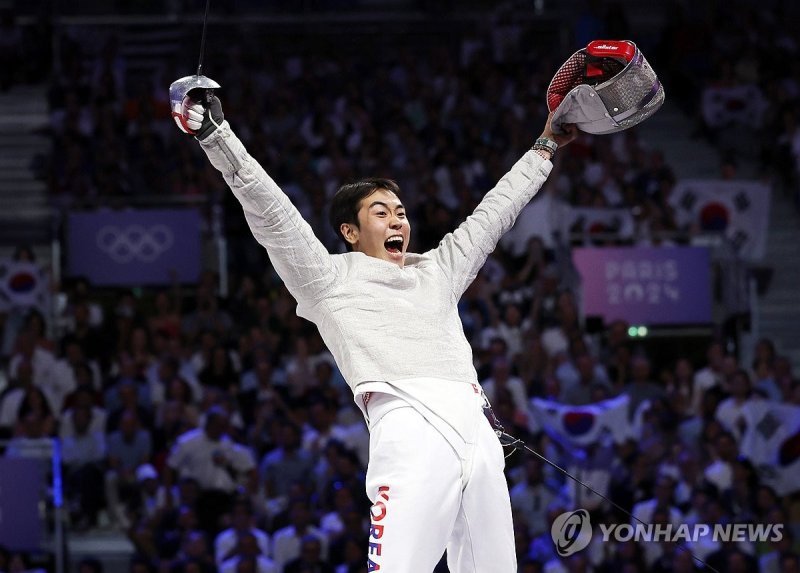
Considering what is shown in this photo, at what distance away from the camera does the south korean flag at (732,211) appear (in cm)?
1126

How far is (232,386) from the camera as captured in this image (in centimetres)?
952

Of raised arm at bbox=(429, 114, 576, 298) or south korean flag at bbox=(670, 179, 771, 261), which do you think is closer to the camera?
raised arm at bbox=(429, 114, 576, 298)

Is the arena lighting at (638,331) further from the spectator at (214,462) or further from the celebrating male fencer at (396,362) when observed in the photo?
the celebrating male fencer at (396,362)

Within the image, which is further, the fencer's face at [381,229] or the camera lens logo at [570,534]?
the camera lens logo at [570,534]

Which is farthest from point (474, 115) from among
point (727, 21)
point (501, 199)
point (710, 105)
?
point (501, 199)

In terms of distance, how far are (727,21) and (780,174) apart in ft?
6.83

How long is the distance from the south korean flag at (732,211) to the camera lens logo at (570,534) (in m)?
7.26

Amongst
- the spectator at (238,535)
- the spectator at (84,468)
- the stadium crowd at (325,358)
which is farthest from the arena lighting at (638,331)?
the spectator at (84,468)

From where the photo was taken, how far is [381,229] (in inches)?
151

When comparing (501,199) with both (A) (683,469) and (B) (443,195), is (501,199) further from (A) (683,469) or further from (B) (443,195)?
(B) (443,195)

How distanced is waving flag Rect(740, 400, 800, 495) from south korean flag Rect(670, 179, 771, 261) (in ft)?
7.83

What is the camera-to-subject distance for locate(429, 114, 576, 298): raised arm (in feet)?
13.1

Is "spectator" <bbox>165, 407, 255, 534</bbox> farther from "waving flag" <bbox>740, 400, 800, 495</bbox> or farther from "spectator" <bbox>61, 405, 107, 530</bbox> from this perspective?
"waving flag" <bbox>740, 400, 800, 495</bbox>

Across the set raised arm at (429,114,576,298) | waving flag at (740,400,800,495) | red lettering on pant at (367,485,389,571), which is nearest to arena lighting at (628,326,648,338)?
waving flag at (740,400,800,495)
